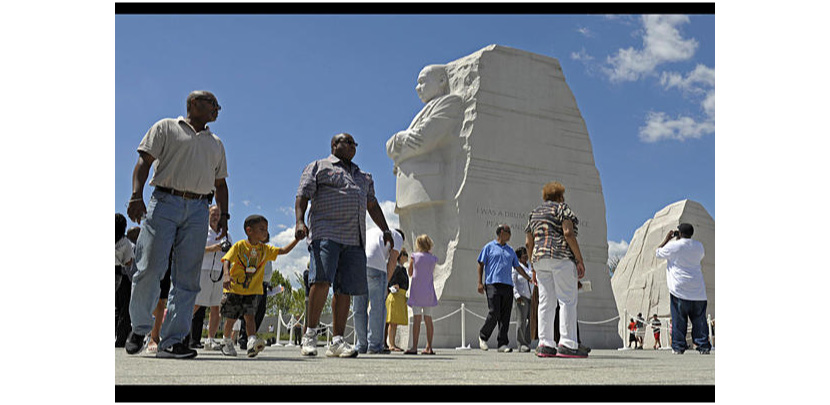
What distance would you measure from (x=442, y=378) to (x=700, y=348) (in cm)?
562

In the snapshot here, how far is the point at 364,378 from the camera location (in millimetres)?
3338

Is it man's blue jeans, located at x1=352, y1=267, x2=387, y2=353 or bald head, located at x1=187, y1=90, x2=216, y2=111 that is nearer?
Answer: bald head, located at x1=187, y1=90, x2=216, y2=111

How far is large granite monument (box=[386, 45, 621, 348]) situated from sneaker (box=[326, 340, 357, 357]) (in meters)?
5.34

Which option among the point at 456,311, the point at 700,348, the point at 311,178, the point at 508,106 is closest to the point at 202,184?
the point at 311,178

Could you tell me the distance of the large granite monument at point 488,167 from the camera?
11297mm

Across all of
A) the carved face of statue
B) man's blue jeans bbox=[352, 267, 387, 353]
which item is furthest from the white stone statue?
man's blue jeans bbox=[352, 267, 387, 353]

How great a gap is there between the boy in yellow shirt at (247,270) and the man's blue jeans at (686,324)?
15.5ft

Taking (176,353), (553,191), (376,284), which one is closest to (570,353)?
(553,191)

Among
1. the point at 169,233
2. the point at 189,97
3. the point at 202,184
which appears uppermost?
the point at 189,97

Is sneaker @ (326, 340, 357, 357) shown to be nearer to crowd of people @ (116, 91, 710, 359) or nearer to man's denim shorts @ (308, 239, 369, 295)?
crowd of people @ (116, 91, 710, 359)

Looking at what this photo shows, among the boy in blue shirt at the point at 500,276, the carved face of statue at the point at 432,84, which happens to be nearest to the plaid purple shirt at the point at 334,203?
the boy in blue shirt at the point at 500,276

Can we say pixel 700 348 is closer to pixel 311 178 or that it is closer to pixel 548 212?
pixel 548 212

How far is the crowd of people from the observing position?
4.66 meters

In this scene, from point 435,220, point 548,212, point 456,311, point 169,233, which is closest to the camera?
point 169,233
